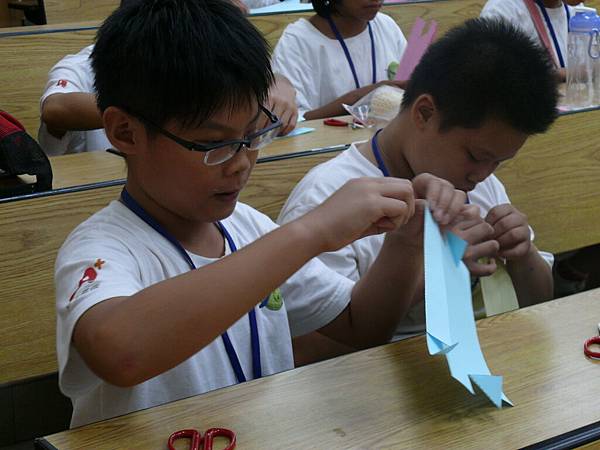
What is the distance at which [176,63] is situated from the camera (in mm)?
985

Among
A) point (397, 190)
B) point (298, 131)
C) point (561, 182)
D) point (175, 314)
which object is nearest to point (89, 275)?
point (175, 314)

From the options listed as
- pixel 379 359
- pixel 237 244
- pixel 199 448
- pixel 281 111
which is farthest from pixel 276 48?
pixel 199 448

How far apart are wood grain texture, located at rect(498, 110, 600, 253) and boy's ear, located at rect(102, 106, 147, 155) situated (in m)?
1.34

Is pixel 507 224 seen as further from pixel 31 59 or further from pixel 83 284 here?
pixel 31 59

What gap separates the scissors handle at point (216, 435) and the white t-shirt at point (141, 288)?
6.2 inches

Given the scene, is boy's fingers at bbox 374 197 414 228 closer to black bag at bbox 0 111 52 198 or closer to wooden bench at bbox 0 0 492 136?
black bag at bbox 0 111 52 198

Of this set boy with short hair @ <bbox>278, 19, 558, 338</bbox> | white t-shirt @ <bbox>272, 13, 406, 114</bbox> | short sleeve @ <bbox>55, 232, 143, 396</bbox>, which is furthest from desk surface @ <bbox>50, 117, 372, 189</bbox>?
short sleeve @ <bbox>55, 232, 143, 396</bbox>

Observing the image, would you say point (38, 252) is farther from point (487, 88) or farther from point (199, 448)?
point (199, 448)

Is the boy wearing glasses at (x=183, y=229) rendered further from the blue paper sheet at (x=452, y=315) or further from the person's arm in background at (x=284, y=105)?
the person's arm in background at (x=284, y=105)

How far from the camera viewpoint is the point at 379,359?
0.96m

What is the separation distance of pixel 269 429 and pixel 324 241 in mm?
209

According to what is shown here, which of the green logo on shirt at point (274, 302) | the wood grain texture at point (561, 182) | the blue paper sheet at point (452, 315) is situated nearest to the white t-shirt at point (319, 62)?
the wood grain texture at point (561, 182)

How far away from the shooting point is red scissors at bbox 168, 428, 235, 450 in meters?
0.78

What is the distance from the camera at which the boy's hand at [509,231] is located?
1338mm
